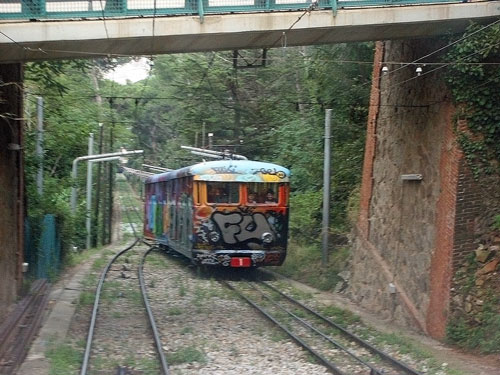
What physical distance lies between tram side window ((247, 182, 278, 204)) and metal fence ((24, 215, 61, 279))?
5467mm

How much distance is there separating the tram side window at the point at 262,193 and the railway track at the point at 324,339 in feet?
10.6

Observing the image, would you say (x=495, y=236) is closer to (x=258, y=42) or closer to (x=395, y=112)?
(x=395, y=112)

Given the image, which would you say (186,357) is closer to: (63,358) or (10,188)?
(63,358)

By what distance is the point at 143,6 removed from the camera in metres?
11.4

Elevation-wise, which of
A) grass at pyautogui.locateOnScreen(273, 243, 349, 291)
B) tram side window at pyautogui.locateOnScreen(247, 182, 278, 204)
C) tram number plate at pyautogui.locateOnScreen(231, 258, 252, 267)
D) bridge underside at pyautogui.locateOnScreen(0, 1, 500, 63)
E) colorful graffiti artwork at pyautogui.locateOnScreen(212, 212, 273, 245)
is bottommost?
grass at pyautogui.locateOnScreen(273, 243, 349, 291)

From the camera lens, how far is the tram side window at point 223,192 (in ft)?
65.5

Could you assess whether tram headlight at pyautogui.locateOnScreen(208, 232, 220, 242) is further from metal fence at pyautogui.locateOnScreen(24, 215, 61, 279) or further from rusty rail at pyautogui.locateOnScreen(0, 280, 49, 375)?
rusty rail at pyautogui.locateOnScreen(0, 280, 49, 375)

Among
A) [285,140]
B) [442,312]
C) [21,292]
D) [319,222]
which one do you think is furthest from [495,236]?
[285,140]

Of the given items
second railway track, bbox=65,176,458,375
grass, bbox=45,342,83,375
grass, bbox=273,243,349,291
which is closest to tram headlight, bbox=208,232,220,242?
second railway track, bbox=65,176,458,375

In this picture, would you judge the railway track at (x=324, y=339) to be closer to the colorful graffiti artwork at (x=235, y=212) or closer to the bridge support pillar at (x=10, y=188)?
the colorful graffiti artwork at (x=235, y=212)

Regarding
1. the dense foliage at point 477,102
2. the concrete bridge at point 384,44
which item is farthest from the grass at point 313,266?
the dense foliage at point 477,102

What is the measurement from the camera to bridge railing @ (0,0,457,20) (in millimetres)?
11156

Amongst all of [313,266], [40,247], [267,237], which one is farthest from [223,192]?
[40,247]

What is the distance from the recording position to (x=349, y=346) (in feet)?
38.0
